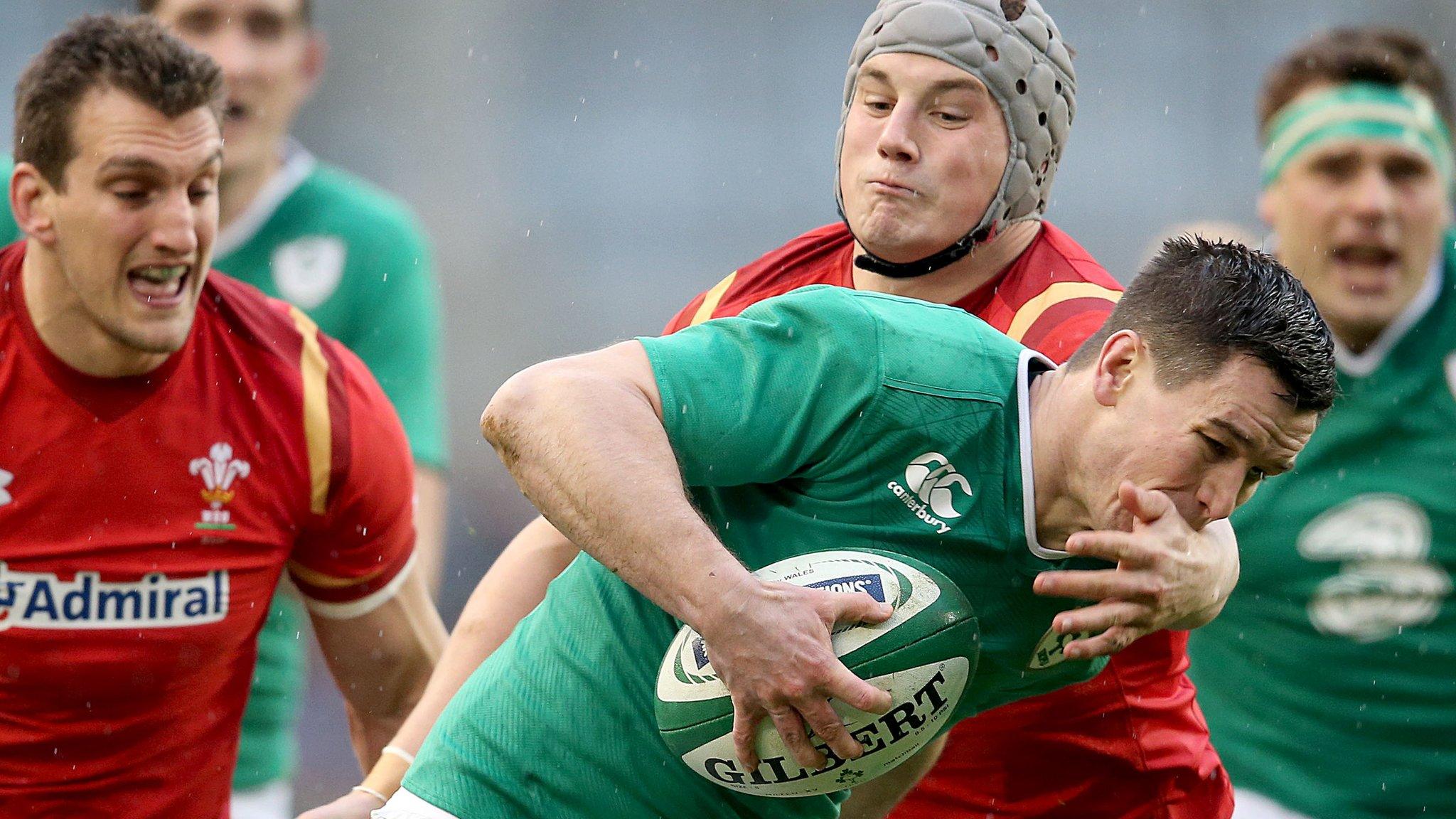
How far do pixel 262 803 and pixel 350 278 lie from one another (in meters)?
1.89

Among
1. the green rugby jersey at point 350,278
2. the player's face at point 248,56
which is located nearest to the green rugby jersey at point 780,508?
the green rugby jersey at point 350,278

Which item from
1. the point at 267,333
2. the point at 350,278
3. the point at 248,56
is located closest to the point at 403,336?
the point at 350,278

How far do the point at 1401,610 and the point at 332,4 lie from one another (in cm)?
990

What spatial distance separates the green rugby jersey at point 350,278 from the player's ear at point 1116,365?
13.1ft

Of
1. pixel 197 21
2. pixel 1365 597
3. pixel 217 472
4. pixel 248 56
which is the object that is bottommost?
pixel 1365 597

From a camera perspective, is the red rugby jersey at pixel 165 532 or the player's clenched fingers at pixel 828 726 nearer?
the player's clenched fingers at pixel 828 726

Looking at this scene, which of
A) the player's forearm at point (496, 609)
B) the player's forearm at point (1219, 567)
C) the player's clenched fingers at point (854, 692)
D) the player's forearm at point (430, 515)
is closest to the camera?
the player's clenched fingers at point (854, 692)

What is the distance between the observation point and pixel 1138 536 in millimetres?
2828

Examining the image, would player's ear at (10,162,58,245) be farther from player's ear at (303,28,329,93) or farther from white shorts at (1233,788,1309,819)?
white shorts at (1233,788,1309,819)

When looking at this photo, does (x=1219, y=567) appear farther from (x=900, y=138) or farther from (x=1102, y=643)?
(x=900, y=138)

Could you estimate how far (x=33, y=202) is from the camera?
14.8 ft

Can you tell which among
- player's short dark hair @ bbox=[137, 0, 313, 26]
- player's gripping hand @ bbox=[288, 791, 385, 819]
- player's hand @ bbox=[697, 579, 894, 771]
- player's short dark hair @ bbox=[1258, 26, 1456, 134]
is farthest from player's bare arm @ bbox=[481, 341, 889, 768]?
player's short dark hair @ bbox=[137, 0, 313, 26]

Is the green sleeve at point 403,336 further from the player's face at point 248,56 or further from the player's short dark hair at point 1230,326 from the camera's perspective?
the player's short dark hair at point 1230,326

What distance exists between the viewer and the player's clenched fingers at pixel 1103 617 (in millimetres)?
2768
